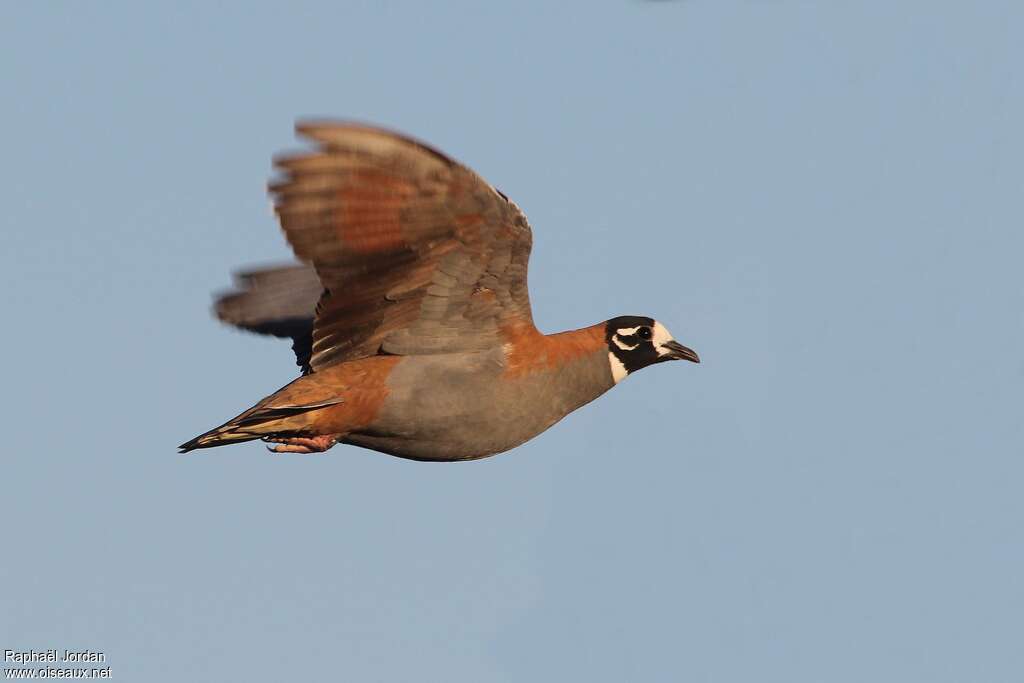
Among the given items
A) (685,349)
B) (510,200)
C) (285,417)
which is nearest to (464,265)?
(510,200)

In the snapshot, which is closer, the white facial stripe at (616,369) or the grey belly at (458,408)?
the grey belly at (458,408)

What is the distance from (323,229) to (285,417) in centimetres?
181

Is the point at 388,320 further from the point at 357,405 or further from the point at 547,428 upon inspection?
the point at 547,428

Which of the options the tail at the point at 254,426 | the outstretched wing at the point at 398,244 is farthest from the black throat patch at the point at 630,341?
the tail at the point at 254,426

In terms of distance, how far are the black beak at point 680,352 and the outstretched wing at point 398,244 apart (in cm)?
198

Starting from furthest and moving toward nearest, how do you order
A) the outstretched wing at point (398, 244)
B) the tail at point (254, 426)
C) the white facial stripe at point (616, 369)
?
the white facial stripe at point (616, 369) → the tail at point (254, 426) → the outstretched wing at point (398, 244)

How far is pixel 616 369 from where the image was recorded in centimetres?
1415

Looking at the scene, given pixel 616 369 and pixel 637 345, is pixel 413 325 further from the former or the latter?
pixel 637 345

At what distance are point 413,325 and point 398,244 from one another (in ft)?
3.20

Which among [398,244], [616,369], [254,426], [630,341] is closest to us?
[398,244]

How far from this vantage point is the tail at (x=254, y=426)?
12.5 metres

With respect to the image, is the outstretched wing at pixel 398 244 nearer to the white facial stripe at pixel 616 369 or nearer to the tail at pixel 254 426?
the tail at pixel 254 426

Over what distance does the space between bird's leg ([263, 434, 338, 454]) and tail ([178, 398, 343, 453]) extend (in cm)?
12

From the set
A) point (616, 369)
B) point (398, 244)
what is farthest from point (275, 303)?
point (398, 244)
